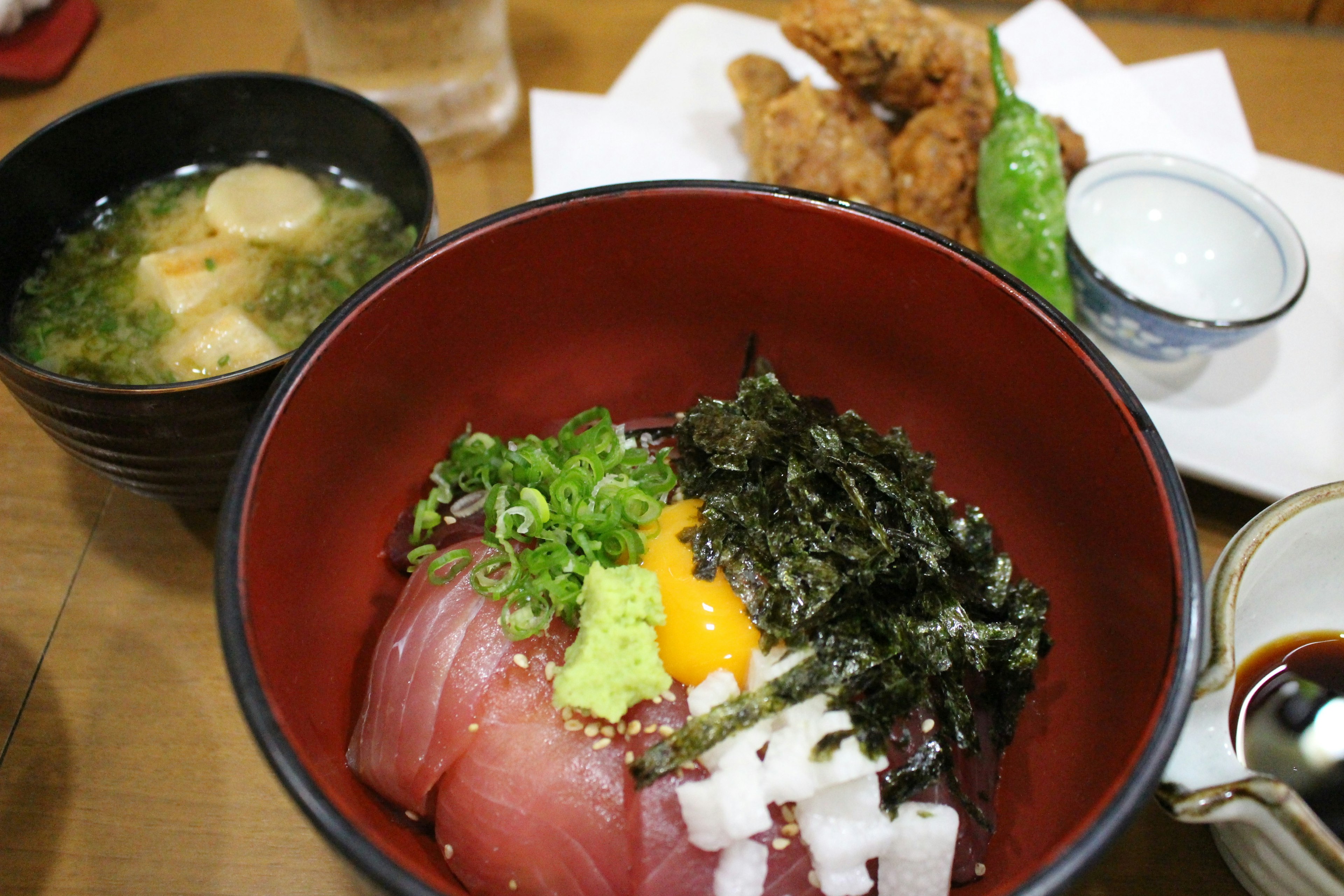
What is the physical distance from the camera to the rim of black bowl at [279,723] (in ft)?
3.11

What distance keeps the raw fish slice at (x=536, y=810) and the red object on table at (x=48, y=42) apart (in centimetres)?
276

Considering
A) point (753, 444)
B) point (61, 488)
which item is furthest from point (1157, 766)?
point (61, 488)

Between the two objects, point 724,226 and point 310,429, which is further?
point 724,226

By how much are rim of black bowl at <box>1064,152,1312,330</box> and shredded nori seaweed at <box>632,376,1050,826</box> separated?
3.08ft

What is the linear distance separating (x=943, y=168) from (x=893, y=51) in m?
0.38

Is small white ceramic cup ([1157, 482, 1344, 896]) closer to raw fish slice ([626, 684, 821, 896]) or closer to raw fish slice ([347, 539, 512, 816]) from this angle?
raw fish slice ([626, 684, 821, 896])

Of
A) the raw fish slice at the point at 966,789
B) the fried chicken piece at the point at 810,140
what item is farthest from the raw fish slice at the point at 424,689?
the fried chicken piece at the point at 810,140

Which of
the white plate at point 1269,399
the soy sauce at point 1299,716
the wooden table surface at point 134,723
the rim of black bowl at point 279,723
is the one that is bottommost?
the wooden table surface at point 134,723

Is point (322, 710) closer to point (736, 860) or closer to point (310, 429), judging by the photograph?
point (310, 429)

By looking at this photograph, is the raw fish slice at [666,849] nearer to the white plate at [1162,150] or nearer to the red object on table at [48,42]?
the white plate at [1162,150]

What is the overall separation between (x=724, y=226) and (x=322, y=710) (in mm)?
1022

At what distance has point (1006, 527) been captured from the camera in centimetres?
155

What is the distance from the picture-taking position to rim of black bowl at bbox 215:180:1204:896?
95 centimetres

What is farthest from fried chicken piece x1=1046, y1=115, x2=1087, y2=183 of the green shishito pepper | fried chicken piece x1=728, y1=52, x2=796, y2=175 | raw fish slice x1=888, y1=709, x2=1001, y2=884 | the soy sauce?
raw fish slice x1=888, y1=709, x2=1001, y2=884
